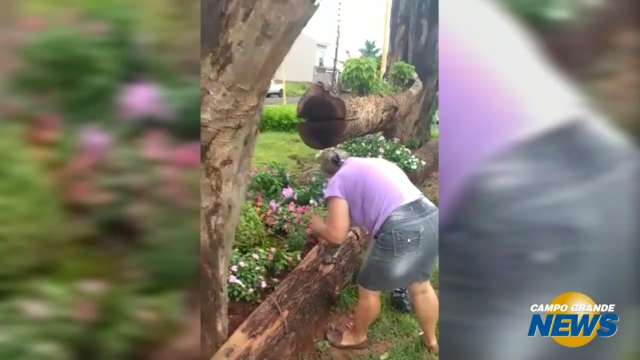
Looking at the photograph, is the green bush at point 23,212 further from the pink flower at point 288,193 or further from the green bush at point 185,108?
the pink flower at point 288,193

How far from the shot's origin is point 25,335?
2094 mm

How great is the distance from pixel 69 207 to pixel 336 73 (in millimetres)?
956

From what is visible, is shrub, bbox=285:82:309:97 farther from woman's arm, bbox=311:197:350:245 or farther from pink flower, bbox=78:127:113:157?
pink flower, bbox=78:127:113:157

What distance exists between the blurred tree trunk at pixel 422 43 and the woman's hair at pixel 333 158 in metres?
0.24

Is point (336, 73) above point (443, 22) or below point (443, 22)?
below

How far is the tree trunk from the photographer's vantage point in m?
2.22

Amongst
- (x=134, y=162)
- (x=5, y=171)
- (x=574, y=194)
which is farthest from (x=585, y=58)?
(x=5, y=171)

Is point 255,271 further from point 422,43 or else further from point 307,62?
point 422,43

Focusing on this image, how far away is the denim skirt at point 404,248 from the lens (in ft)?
7.52

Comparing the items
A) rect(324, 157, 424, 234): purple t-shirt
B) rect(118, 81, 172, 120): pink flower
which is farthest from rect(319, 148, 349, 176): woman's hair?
rect(118, 81, 172, 120): pink flower

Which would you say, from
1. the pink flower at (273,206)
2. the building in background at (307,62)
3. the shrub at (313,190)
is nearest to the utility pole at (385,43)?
the building in background at (307,62)

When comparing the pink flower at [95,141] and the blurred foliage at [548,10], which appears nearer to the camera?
the pink flower at [95,141]

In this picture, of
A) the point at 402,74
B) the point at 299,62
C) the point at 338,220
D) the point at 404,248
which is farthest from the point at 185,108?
the point at 404,248

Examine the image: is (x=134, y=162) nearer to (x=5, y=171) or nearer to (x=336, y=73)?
(x=5, y=171)
